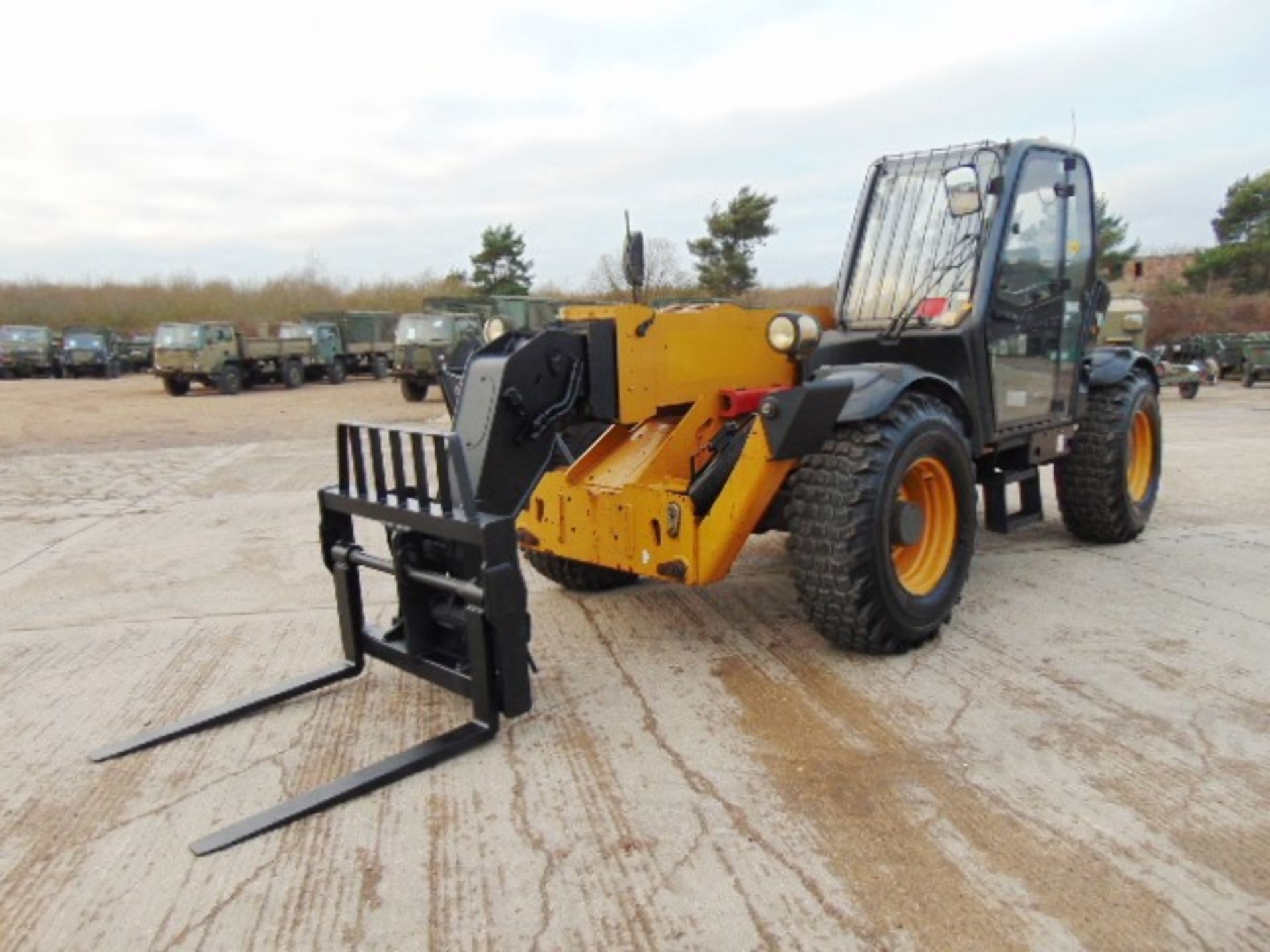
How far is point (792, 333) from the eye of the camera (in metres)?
3.92

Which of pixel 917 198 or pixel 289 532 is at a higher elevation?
pixel 917 198

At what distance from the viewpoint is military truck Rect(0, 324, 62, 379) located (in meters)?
30.5

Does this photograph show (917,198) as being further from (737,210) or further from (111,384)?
(111,384)

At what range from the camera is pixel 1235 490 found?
7.74m

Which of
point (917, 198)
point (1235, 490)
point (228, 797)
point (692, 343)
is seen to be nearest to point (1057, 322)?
point (917, 198)

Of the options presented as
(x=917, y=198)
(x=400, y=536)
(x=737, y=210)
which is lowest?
(x=400, y=536)

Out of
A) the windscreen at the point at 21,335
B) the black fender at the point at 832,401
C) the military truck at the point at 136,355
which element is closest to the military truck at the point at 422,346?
the black fender at the point at 832,401

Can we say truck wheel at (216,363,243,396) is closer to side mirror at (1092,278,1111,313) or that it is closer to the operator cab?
the operator cab

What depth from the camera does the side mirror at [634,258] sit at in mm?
3804

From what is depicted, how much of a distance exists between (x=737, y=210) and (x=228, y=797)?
28424mm

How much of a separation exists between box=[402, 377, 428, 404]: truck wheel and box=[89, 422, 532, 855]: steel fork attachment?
57.2ft

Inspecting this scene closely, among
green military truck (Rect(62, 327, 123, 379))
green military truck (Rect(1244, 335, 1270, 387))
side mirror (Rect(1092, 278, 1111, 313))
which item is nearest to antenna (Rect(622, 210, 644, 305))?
side mirror (Rect(1092, 278, 1111, 313))

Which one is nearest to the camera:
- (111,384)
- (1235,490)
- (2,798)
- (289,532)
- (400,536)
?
(2,798)

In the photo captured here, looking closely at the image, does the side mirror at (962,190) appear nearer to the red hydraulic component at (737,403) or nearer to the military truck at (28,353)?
the red hydraulic component at (737,403)
